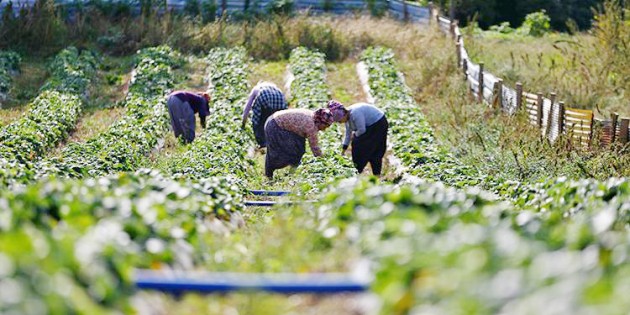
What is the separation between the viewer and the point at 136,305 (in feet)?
16.0

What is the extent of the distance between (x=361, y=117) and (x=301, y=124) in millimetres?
821

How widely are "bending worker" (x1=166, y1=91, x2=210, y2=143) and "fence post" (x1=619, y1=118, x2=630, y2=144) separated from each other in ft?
18.5

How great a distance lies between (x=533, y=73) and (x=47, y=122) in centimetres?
1007

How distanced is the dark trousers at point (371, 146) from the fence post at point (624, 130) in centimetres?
307

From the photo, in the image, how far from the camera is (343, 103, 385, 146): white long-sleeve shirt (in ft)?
42.0

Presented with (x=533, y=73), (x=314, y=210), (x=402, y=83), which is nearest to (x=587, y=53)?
(x=533, y=73)

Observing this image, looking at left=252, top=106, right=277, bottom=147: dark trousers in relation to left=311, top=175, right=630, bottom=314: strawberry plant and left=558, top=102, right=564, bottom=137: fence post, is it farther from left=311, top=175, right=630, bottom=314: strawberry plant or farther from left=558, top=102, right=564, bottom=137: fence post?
left=311, top=175, right=630, bottom=314: strawberry plant

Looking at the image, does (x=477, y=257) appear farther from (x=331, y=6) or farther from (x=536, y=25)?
(x=536, y=25)

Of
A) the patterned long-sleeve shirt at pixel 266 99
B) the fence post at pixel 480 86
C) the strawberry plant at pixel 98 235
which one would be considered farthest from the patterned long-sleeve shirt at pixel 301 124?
the fence post at pixel 480 86

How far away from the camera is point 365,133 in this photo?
13.1 m

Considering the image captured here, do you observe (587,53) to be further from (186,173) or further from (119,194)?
(119,194)

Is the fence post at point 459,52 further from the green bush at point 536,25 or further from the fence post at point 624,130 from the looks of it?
the green bush at point 536,25

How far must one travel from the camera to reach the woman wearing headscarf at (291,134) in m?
12.3

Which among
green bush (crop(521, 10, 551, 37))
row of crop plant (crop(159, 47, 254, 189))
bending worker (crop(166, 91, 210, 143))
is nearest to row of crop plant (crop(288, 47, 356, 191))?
row of crop plant (crop(159, 47, 254, 189))
